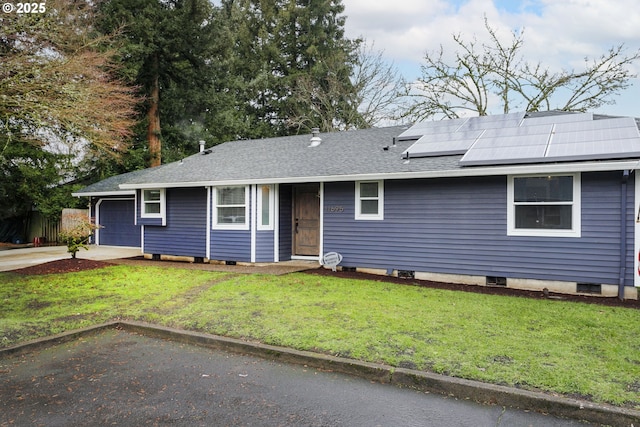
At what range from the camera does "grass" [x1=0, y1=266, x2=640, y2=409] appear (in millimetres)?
4094

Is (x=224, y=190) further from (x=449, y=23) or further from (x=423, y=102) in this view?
(x=449, y=23)

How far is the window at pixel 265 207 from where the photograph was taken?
11734 millimetres

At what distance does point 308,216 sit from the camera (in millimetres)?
12258

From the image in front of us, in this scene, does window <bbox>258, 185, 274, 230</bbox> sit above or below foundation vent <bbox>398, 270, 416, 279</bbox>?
above

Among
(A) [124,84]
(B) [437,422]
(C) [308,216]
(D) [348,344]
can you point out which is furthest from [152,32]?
(B) [437,422]

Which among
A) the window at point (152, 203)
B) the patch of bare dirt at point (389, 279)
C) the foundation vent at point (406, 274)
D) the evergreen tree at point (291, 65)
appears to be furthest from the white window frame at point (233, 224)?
the evergreen tree at point (291, 65)

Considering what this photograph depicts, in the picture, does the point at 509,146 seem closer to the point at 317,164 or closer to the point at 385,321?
the point at 317,164

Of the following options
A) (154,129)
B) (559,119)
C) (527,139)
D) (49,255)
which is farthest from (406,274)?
(154,129)

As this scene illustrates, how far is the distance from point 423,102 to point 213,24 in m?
12.0

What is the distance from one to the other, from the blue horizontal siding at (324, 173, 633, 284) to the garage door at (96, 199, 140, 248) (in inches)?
389

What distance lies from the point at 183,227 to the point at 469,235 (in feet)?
27.6

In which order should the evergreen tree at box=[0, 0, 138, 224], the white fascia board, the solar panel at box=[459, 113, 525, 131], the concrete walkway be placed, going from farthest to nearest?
1. the white fascia board
2. the concrete walkway
3. the solar panel at box=[459, 113, 525, 131]
4. the evergreen tree at box=[0, 0, 138, 224]

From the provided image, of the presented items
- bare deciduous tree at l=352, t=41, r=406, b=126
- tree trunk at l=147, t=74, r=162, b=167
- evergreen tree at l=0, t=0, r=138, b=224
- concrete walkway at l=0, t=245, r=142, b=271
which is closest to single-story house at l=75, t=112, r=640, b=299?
concrete walkway at l=0, t=245, r=142, b=271

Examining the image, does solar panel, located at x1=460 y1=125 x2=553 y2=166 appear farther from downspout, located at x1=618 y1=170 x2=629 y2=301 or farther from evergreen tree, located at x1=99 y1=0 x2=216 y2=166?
evergreen tree, located at x1=99 y1=0 x2=216 y2=166
